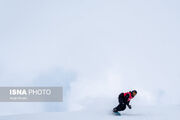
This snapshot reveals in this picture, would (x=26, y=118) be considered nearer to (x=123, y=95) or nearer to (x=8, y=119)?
(x=8, y=119)

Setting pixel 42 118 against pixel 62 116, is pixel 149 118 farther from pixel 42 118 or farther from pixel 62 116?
Answer: pixel 42 118

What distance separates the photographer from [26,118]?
1343 cm

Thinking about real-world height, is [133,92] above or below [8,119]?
above

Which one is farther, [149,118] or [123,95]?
[123,95]

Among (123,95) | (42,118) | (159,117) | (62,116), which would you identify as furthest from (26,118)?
(159,117)

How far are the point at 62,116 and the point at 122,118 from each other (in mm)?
3481

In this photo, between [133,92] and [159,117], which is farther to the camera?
[133,92]

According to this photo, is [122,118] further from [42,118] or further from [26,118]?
[26,118]

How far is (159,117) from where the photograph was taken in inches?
537

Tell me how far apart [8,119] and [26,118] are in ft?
3.04

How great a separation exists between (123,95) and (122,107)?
73cm

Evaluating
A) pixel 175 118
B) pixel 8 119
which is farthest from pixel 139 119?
pixel 8 119

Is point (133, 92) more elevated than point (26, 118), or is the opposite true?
point (133, 92)

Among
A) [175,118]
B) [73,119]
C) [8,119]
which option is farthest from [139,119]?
[8,119]
